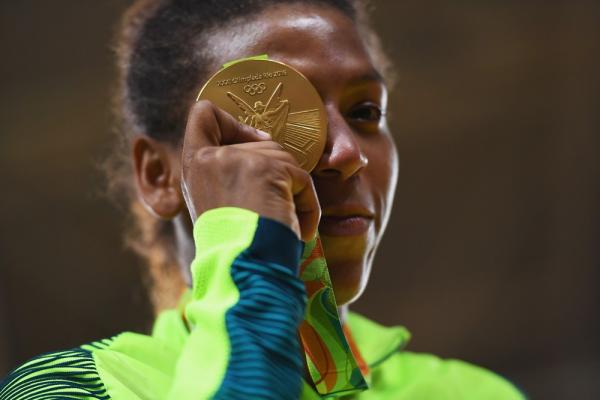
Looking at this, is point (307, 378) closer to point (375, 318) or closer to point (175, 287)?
point (175, 287)

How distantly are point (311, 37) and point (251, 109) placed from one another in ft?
0.84

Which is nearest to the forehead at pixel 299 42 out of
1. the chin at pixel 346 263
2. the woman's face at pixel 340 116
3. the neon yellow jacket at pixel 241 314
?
the woman's face at pixel 340 116

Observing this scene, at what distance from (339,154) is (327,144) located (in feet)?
0.09

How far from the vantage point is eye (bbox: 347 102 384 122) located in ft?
4.83

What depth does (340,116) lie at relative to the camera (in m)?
1.38

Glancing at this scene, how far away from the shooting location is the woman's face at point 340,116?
136 cm

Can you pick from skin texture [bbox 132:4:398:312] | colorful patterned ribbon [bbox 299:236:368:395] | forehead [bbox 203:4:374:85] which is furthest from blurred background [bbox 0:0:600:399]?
colorful patterned ribbon [bbox 299:236:368:395]

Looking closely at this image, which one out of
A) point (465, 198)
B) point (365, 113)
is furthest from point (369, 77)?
point (465, 198)

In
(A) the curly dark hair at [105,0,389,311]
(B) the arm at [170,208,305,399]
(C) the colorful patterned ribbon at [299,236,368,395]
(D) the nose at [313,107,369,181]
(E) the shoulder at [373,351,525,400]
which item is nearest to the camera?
(B) the arm at [170,208,305,399]

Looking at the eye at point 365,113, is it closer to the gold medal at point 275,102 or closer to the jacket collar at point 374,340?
the gold medal at point 275,102

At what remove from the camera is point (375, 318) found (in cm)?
391

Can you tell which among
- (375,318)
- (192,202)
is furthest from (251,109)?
(375,318)

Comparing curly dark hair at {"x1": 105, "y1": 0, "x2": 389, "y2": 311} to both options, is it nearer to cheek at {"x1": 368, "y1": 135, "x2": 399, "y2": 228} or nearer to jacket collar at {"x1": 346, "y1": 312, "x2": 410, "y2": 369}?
cheek at {"x1": 368, "y1": 135, "x2": 399, "y2": 228}

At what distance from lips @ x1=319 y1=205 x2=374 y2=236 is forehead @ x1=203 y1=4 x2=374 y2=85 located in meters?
0.20
